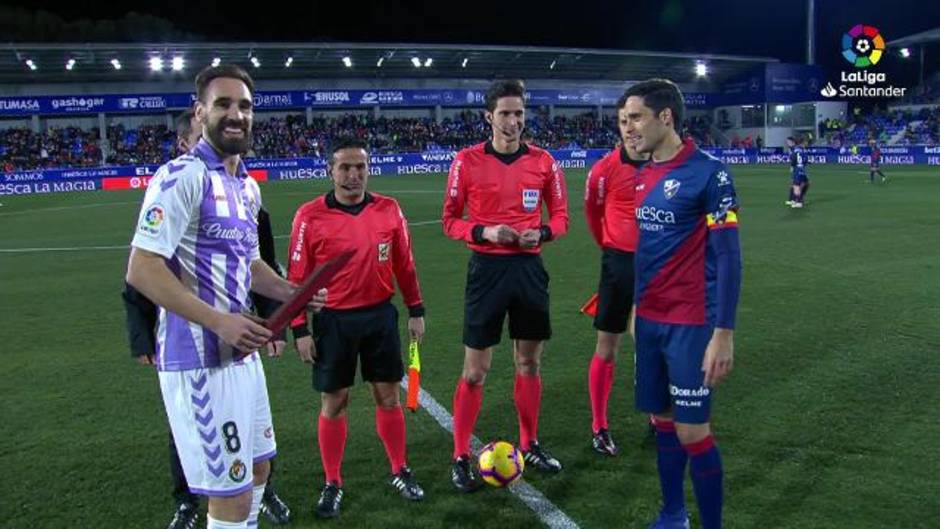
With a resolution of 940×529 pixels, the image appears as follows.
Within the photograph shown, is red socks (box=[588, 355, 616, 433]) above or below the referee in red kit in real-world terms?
below

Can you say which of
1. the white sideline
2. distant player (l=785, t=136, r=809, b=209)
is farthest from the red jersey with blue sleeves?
distant player (l=785, t=136, r=809, b=209)

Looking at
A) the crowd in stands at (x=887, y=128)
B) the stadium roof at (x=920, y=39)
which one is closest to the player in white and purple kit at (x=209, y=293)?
the crowd in stands at (x=887, y=128)

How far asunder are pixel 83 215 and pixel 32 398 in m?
17.1

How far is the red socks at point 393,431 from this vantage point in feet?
14.7

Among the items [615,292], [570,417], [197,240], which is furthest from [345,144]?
[570,417]

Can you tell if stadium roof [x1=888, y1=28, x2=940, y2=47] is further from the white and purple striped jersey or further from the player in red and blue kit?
the white and purple striped jersey

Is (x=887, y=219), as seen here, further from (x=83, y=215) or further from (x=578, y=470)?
(x=83, y=215)

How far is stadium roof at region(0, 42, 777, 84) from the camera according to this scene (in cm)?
4266

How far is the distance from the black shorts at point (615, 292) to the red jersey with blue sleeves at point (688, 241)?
131cm

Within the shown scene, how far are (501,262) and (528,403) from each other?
96cm

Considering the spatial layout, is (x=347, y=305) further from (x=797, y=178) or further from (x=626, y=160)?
(x=797, y=178)

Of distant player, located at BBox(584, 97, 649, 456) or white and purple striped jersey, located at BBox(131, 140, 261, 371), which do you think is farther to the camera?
distant player, located at BBox(584, 97, 649, 456)

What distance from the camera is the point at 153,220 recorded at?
2.55 m

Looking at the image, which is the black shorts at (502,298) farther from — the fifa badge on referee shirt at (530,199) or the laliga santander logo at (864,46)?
the laliga santander logo at (864,46)
